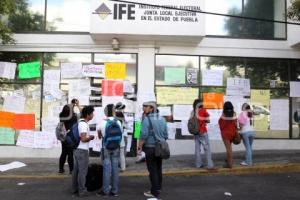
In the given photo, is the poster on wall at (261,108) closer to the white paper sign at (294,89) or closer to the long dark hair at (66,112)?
the white paper sign at (294,89)

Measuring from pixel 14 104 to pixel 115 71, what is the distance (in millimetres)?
3264

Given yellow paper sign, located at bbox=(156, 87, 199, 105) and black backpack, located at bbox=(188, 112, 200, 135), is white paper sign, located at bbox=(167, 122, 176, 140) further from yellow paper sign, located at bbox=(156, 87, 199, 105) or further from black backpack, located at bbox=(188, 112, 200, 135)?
black backpack, located at bbox=(188, 112, 200, 135)

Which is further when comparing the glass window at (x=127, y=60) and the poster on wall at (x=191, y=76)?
the poster on wall at (x=191, y=76)

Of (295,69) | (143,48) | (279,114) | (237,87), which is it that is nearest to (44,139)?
(143,48)

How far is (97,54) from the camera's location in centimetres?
1438

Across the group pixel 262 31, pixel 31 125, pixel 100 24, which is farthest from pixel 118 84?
pixel 262 31

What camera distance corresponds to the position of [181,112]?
1446 cm

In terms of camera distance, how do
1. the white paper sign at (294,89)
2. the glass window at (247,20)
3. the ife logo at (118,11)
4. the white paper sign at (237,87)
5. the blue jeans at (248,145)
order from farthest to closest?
the white paper sign at (294,89) → the glass window at (247,20) → the white paper sign at (237,87) → the ife logo at (118,11) → the blue jeans at (248,145)

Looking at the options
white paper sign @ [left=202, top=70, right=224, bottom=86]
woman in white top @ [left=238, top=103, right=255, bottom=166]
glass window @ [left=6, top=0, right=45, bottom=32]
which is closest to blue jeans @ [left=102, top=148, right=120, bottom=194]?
woman in white top @ [left=238, top=103, right=255, bottom=166]

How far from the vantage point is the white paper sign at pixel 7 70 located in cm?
1425

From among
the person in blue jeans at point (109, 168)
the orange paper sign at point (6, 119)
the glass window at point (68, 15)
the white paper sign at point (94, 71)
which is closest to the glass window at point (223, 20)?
the white paper sign at point (94, 71)

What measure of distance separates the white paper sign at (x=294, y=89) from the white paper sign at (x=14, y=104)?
27.8 ft

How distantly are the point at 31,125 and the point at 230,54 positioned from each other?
21.5 feet

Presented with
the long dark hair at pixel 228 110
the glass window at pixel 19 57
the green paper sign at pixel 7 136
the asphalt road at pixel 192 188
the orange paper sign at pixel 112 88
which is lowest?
the asphalt road at pixel 192 188
